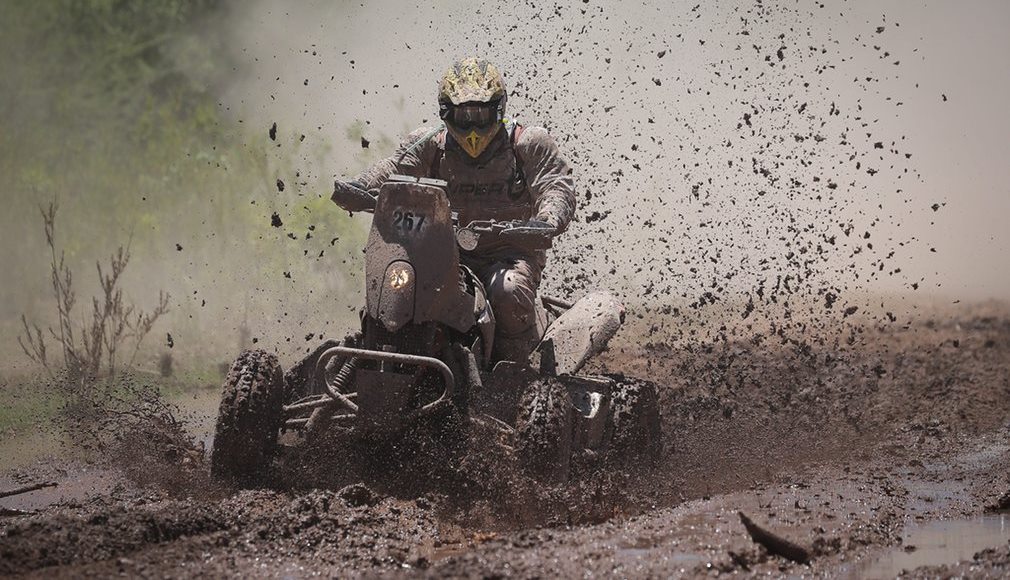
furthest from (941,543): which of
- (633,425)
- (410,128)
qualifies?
(410,128)

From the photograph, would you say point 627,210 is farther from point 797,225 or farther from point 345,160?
point 345,160

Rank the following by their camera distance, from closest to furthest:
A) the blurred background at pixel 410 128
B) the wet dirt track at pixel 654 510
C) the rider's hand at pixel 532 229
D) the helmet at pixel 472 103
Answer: the wet dirt track at pixel 654 510 → the rider's hand at pixel 532 229 → the helmet at pixel 472 103 → the blurred background at pixel 410 128

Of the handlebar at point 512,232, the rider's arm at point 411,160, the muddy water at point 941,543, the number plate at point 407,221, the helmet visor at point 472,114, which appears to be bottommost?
the muddy water at point 941,543

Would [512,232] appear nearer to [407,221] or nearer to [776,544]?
[407,221]

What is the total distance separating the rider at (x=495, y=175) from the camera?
836 cm

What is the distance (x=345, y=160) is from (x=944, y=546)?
49.0ft

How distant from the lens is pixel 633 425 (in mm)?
8734

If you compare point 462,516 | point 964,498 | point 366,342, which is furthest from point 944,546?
point 366,342

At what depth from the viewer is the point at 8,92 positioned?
74.0 ft

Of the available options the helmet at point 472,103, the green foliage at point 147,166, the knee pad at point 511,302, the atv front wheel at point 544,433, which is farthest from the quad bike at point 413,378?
the green foliage at point 147,166

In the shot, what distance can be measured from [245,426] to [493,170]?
2402 millimetres

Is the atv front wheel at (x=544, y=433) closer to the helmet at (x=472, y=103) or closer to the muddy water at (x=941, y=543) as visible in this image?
the muddy water at (x=941, y=543)

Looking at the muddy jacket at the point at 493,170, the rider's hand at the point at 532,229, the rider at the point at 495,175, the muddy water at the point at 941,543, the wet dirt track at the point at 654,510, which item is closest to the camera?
the wet dirt track at the point at 654,510

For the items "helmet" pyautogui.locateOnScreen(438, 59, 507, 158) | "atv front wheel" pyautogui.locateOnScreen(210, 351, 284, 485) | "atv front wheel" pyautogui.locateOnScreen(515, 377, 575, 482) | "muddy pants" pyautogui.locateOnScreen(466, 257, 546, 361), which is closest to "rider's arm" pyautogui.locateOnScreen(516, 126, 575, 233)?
"helmet" pyautogui.locateOnScreen(438, 59, 507, 158)
